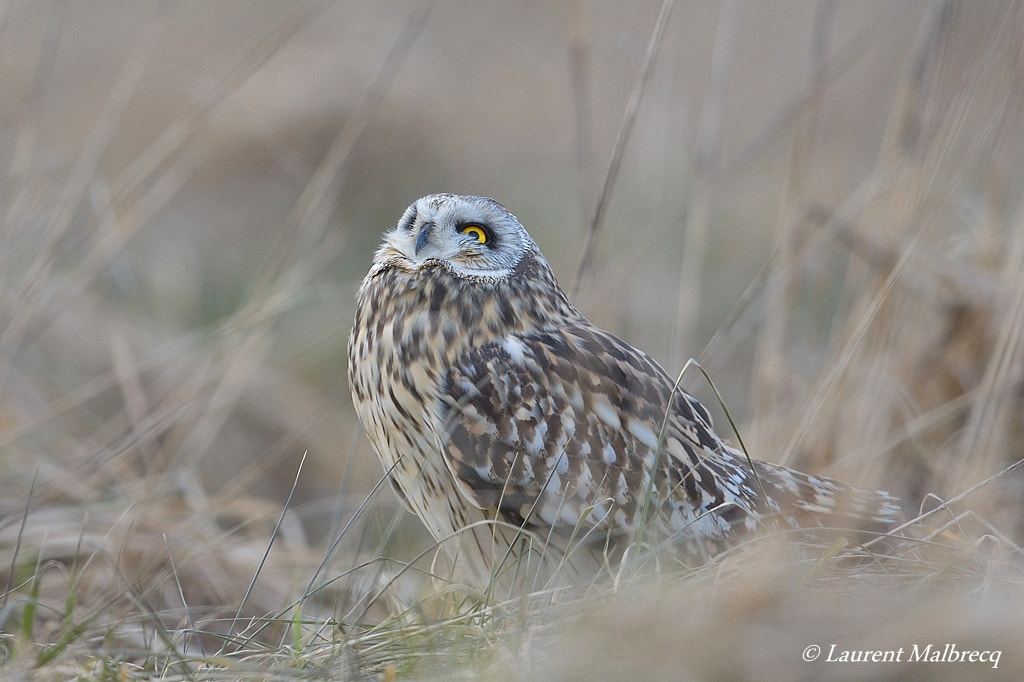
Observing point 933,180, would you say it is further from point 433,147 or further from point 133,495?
point 433,147

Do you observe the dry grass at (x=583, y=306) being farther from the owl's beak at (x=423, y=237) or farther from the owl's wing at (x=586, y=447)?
the owl's beak at (x=423, y=237)

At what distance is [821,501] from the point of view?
9.43 feet

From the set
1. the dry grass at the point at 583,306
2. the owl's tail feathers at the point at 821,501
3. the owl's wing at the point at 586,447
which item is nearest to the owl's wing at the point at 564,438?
the owl's wing at the point at 586,447

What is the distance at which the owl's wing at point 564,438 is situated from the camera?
2600 millimetres

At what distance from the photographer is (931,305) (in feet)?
11.1

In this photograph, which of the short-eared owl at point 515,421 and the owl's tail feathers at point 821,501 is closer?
the short-eared owl at point 515,421

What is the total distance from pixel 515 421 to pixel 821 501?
910 mm

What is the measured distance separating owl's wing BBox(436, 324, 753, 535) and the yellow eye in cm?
30

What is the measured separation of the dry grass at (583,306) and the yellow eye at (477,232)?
1.12ft

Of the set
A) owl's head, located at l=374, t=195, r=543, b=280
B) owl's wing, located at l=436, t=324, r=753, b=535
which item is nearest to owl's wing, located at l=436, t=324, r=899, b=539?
owl's wing, located at l=436, t=324, r=753, b=535

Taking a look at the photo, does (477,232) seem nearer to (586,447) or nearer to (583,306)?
(586,447)

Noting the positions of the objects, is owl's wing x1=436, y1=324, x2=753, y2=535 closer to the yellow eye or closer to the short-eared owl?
the short-eared owl

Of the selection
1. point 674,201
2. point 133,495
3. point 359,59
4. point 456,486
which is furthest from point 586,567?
point 359,59

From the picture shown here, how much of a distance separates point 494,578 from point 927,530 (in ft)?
3.70
